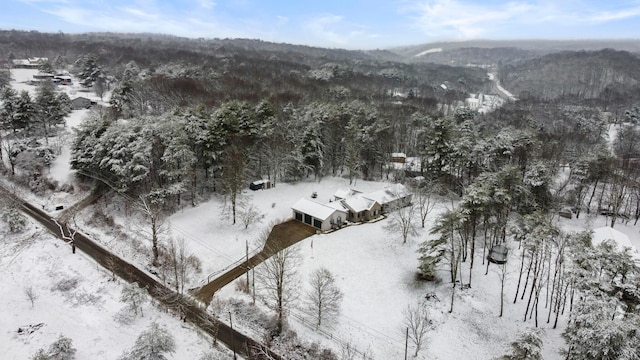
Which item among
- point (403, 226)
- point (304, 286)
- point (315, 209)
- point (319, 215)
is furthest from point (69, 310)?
point (403, 226)

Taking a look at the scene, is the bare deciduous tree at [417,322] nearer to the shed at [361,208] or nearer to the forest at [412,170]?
the forest at [412,170]

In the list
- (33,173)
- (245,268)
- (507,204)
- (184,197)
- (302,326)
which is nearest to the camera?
(302,326)

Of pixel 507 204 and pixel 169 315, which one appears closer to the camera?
pixel 169 315

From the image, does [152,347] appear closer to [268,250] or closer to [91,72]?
[268,250]

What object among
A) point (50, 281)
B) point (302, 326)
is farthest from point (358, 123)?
point (50, 281)

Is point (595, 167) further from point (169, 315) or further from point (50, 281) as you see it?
point (50, 281)
